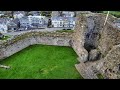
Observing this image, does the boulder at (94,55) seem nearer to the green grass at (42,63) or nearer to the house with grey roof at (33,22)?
the green grass at (42,63)

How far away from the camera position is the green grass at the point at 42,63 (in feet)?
42.4

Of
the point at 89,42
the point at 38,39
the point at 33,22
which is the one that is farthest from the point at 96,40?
the point at 33,22

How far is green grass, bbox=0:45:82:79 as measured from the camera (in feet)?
42.4

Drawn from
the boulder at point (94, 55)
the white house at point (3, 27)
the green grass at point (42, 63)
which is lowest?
the white house at point (3, 27)

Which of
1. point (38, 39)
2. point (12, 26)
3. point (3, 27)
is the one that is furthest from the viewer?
point (12, 26)

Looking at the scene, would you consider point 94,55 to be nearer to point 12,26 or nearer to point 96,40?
point 96,40

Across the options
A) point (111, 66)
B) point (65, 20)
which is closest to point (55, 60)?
point (111, 66)

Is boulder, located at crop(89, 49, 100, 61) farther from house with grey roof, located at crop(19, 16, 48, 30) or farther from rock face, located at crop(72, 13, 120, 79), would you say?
house with grey roof, located at crop(19, 16, 48, 30)

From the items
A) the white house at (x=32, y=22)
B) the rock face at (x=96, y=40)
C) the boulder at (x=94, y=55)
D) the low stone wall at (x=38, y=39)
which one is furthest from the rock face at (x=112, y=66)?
the white house at (x=32, y=22)

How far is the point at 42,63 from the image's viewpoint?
14.2 metres

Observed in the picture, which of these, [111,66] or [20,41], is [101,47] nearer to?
[111,66]

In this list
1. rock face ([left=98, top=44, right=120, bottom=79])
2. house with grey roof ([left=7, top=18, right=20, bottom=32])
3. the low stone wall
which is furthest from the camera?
house with grey roof ([left=7, top=18, right=20, bottom=32])

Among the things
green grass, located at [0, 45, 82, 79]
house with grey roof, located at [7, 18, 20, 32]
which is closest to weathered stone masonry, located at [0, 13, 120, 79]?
green grass, located at [0, 45, 82, 79]
